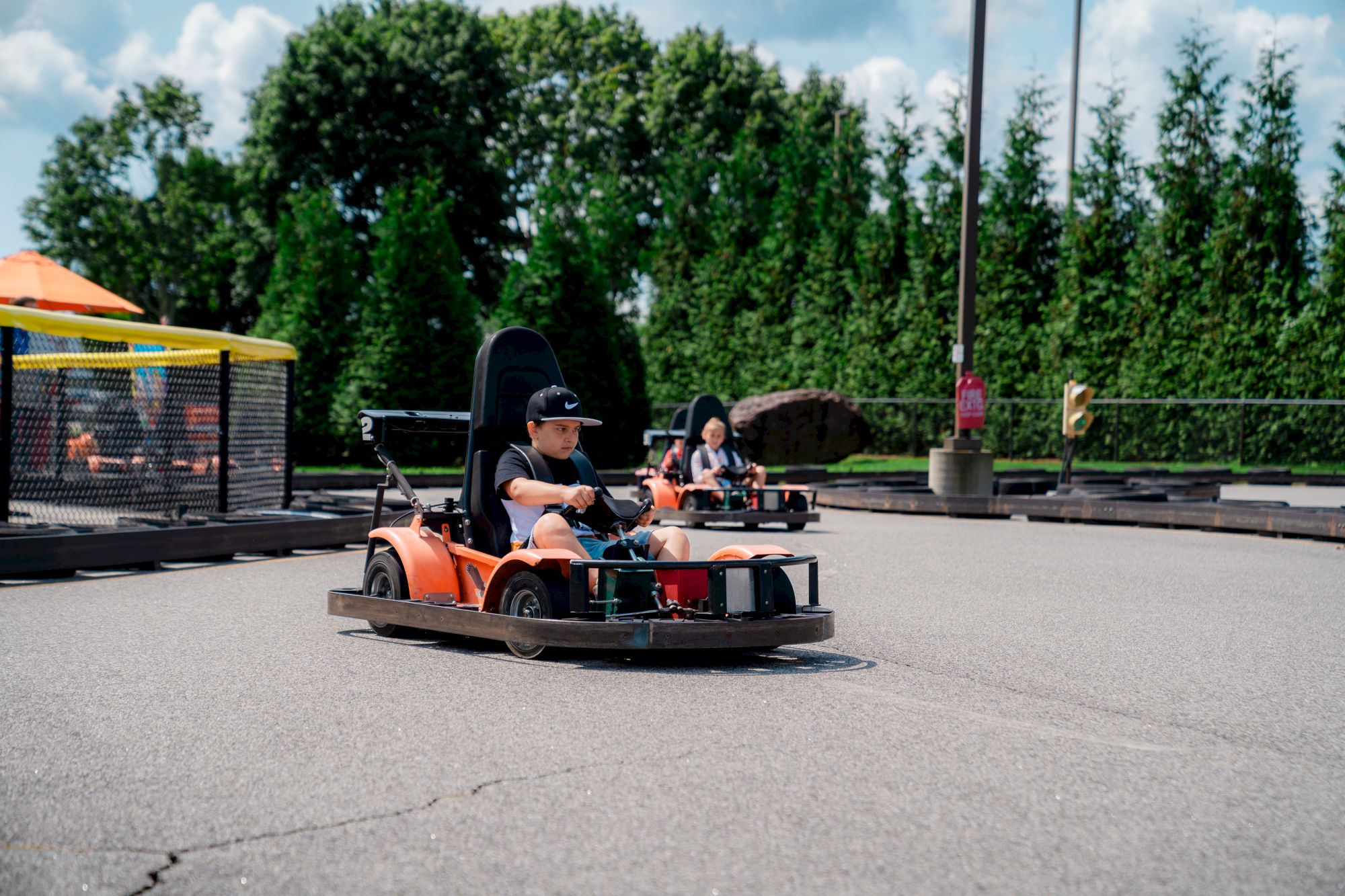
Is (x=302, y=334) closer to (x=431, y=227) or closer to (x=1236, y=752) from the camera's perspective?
(x=431, y=227)

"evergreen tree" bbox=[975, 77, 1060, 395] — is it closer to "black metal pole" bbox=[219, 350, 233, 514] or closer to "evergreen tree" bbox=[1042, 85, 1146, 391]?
"evergreen tree" bbox=[1042, 85, 1146, 391]

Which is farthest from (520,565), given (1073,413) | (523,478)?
(1073,413)

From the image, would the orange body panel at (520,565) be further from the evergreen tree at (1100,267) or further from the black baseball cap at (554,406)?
the evergreen tree at (1100,267)

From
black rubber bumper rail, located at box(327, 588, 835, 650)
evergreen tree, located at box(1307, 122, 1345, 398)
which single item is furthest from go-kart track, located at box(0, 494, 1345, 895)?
evergreen tree, located at box(1307, 122, 1345, 398)

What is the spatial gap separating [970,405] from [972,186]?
10.9ft

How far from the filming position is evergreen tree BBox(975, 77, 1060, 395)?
1156 inches

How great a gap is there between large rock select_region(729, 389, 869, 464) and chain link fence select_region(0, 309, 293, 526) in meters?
15.9

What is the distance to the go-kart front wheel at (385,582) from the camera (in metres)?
7.32

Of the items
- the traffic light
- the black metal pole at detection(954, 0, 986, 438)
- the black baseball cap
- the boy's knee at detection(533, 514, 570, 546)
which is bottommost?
the boy's knee at detection(533, 514, 570, 546)

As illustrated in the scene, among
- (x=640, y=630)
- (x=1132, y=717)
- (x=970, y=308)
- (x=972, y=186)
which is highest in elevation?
(x=972, y=186)

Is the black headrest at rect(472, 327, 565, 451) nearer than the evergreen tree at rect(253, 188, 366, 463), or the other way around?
the black headrest at rect(472, 327, 565, 451)

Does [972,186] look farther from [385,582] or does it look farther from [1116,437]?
[385,582]

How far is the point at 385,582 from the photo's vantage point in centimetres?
754

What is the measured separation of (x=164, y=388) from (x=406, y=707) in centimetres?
968
